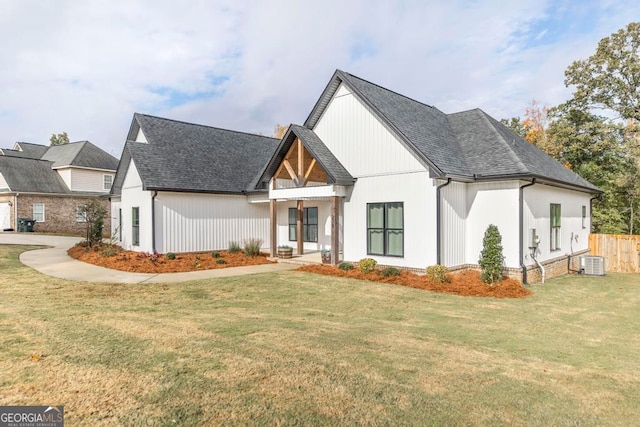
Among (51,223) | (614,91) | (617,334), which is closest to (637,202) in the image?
(614,91)

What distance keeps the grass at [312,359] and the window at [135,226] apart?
8.23m

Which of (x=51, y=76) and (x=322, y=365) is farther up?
(x=51, y=76)

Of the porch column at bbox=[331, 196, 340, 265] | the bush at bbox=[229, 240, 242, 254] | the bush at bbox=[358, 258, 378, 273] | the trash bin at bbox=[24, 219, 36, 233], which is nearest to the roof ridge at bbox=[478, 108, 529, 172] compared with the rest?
the bush at bbox=[358, 258, 378, 273]

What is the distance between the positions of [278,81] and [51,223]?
21.3 m

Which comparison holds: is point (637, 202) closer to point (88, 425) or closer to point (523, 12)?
point (523, 12)

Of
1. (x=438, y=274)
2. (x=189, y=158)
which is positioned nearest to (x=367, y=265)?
(x=438, y=274)

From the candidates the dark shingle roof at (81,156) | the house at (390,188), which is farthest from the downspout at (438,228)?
the dark shingle roof at (81,156)

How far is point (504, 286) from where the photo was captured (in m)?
11.0

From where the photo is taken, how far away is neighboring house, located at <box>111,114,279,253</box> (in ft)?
53.9

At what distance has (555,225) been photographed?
1492 cm

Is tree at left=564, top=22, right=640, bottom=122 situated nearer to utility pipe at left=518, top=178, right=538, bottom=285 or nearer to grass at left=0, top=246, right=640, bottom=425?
utility pipe at left=518, top=178, right=538, bottom=285

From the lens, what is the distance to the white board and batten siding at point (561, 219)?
41.5 ft

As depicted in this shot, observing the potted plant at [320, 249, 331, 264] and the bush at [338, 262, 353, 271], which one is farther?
the potted plant at [320, 249, 331, 264]

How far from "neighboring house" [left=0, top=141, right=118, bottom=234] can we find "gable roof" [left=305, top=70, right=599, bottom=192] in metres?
22.5
